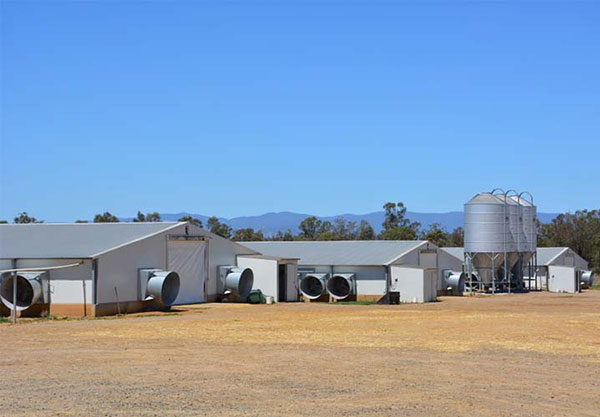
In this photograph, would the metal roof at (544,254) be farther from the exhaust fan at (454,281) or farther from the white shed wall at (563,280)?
the exhaust fan at (454,281)

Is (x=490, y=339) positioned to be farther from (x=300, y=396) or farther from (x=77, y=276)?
(x=77, y=276)

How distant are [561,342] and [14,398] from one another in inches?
580

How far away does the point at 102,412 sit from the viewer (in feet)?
41.8

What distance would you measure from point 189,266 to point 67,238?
609 centimetres

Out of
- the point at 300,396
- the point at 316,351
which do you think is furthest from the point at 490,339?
the point at 300,396

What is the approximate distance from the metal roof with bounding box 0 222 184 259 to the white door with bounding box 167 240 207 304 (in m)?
1.17

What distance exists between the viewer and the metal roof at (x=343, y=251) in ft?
168

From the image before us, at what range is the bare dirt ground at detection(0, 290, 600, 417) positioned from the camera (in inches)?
528

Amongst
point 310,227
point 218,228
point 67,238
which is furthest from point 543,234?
point 67,238

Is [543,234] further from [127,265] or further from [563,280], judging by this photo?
[127,265]

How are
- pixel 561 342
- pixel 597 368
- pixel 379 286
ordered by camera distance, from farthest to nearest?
pixel 379 286 → pixel 561 342 → pixel 597 368

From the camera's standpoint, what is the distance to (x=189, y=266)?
43.8 m

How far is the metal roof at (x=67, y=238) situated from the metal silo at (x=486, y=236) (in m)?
25.8

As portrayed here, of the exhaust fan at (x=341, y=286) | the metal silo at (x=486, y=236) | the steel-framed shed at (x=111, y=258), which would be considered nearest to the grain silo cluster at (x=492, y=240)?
the metal silo at (x=486, y=236)
